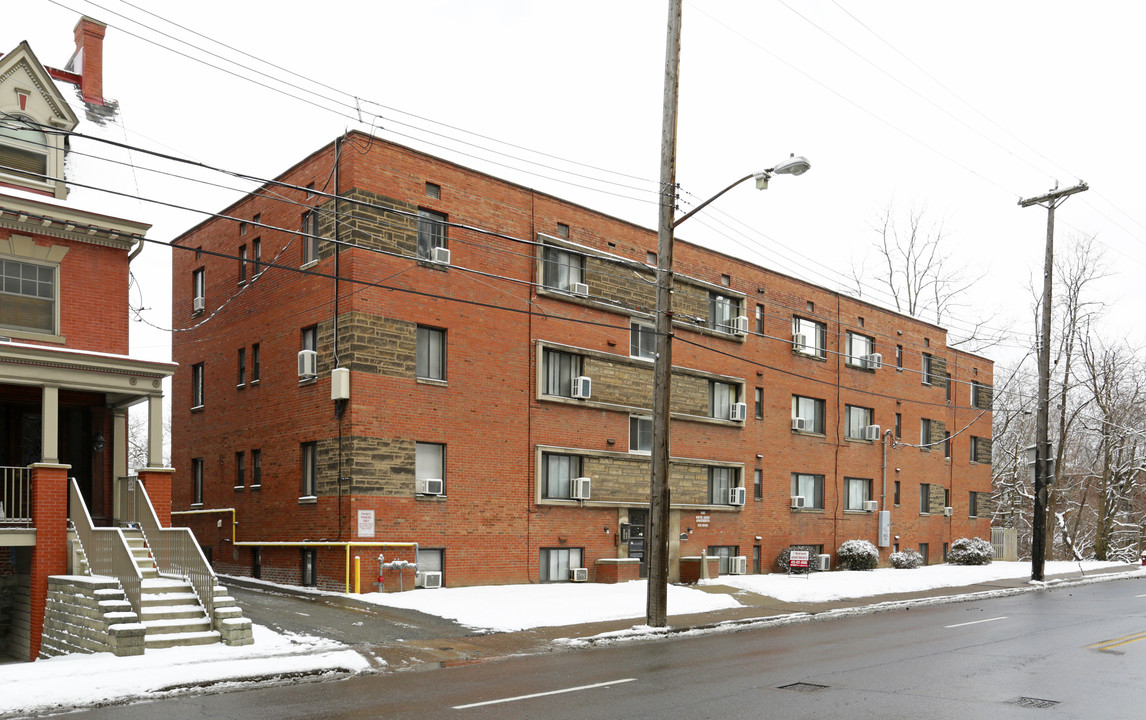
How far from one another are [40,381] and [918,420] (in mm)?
37724

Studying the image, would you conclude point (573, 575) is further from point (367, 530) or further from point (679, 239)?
point (679, 239)

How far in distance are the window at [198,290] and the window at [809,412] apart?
71.5 ft

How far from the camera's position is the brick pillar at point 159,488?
19219 mm

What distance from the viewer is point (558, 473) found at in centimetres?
2847

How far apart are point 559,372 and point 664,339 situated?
9.35 metres

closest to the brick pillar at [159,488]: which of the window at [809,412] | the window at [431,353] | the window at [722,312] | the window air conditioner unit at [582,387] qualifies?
the window at [431,353]

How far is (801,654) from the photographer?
15.9m

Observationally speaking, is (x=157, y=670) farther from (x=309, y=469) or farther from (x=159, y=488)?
(x=309, y=469)

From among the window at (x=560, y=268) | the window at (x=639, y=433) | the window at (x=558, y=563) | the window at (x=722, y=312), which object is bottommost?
the window at (x=558, y=563)

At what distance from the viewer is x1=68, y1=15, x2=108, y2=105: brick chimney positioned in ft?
78.7

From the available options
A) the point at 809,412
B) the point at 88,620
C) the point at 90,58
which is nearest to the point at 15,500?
the point at 88,620

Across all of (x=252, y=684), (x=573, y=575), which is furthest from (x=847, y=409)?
(x=252, y=684)

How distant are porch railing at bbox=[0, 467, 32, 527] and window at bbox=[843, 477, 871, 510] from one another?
3046cm

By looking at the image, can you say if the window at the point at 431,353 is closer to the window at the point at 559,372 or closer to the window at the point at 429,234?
the window at the point at 429,234
